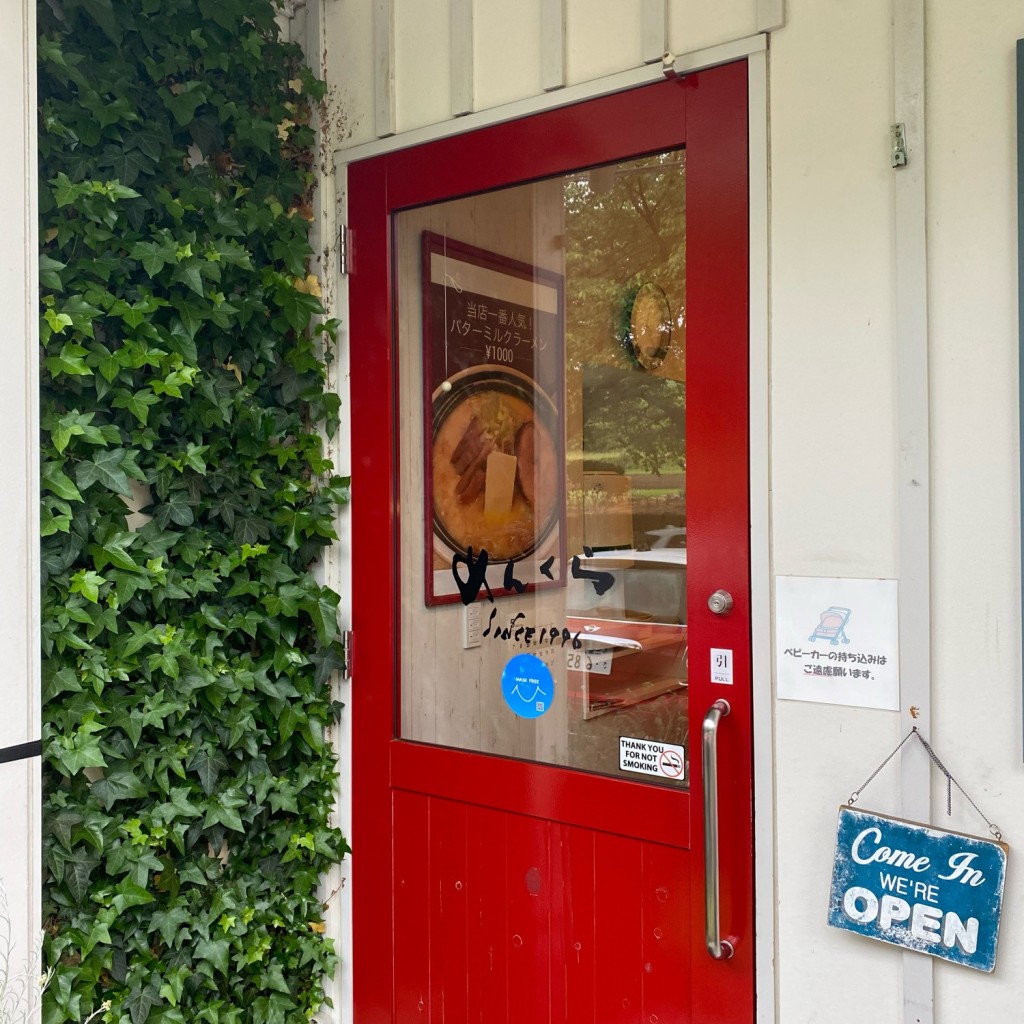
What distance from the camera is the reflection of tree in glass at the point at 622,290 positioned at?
75.5 inches

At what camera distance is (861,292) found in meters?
1.70

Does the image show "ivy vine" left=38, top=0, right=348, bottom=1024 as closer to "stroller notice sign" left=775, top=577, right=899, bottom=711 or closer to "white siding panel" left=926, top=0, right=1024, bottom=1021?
"stroller notice sign" left=775, top=577, right=899, bottom=711

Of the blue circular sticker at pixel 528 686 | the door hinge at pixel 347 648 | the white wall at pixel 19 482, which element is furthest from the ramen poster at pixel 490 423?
the white wall at pixel 19 482

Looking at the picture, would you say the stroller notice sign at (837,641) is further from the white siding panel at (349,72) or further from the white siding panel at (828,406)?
the white siding panel at (349,72)

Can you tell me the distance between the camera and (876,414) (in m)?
1.69

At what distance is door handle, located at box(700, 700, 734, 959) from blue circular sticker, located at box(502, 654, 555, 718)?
1.43 ft

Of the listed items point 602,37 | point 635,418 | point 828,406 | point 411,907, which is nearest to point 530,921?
point 411,907

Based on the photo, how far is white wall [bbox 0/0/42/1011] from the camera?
5.46 ft

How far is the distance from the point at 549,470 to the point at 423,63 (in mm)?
1049

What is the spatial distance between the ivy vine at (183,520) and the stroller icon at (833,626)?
1190 millimetres

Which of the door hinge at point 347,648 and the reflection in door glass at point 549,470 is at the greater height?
the reflection in door glass at point 549,470

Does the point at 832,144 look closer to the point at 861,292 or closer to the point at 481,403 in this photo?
the point at 861,292

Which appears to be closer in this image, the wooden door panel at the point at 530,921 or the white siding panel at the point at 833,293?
the white siding panel at the point at 833,293

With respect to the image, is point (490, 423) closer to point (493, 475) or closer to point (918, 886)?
point (493, 475)
